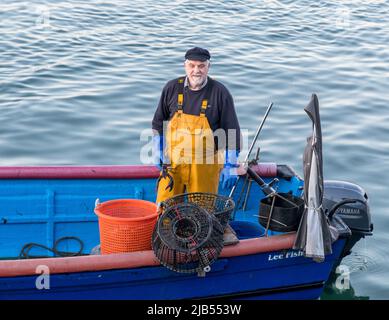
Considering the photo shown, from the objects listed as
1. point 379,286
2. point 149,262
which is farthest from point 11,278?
point 379,286

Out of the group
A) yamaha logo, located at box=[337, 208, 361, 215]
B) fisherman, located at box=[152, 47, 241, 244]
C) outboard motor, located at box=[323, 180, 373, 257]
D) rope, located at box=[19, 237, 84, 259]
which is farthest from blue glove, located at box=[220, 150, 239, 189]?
rope, located at box=[19, 237, 84, 259]

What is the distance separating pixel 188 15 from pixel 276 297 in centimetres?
1428

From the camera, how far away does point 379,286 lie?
28.2ft

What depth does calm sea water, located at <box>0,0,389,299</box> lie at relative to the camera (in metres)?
11.9

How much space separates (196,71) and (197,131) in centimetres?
55

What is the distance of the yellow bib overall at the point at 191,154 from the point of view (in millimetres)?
6969

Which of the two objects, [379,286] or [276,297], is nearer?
[276,297]

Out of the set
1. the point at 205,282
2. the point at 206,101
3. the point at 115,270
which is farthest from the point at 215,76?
the point at 115,270

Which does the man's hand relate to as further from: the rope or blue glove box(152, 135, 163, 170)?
the rope

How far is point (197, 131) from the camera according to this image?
6.96 meters

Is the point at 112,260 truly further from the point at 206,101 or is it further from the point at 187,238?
the point at 206,101
